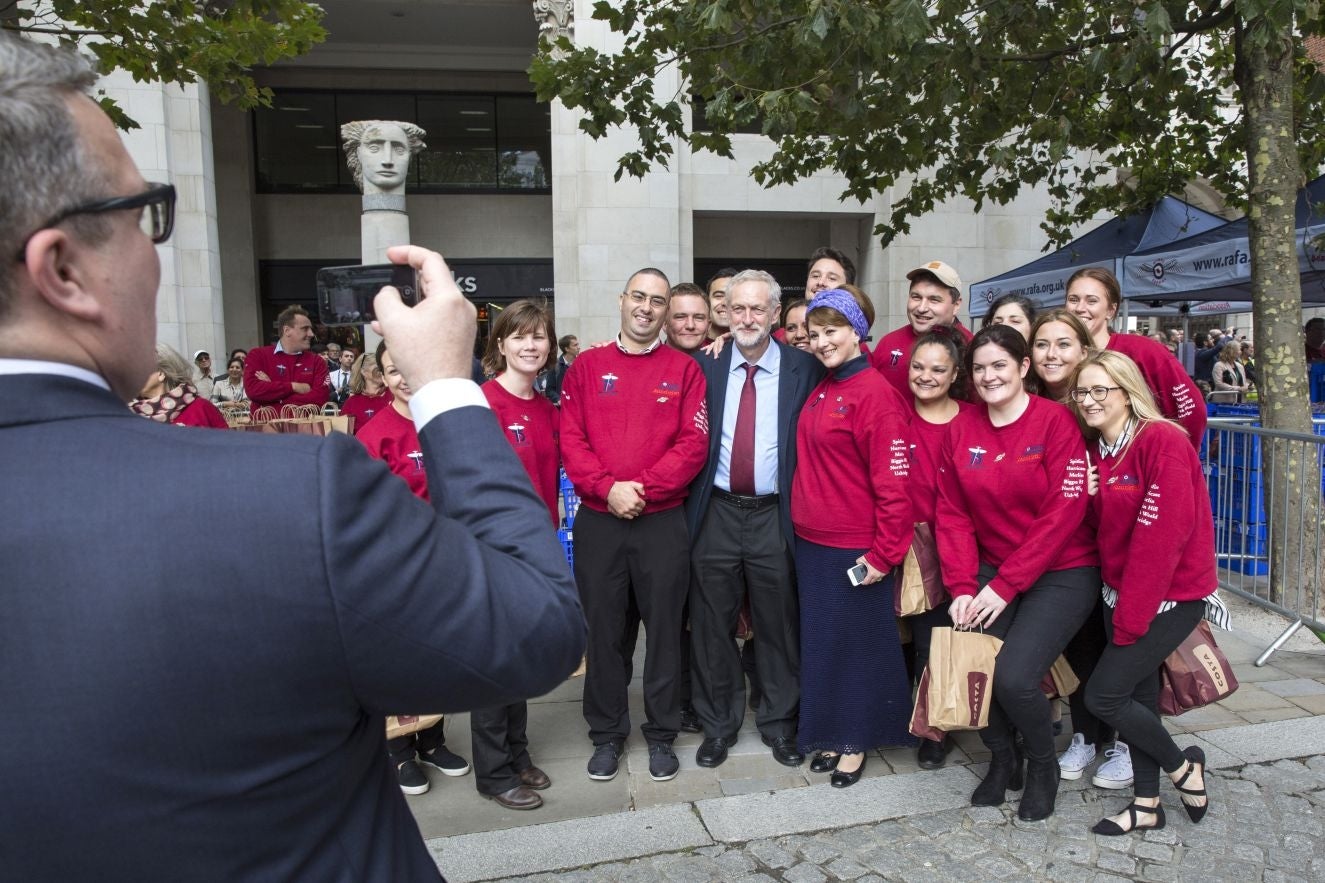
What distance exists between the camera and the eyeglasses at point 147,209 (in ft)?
3.05

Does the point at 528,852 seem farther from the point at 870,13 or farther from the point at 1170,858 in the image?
the point at 870,13

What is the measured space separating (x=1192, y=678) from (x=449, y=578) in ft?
12.2

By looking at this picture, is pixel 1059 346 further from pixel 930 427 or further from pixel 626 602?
pixel 626 602

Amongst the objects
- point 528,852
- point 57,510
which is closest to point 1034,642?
point 528,852

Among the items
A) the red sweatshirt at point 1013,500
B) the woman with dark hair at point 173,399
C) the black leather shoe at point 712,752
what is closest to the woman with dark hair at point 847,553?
the red sweatshirt at point 1013,500

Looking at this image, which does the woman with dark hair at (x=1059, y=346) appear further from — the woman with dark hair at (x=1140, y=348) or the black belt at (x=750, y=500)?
the black belt at (x=750, y=500)

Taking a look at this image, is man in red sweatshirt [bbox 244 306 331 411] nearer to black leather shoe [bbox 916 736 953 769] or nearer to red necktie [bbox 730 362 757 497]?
red necktie [bbox 730 362 757 497]

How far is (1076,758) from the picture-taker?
416cm

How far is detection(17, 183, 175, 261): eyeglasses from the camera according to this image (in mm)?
929

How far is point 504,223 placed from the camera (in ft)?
72.6

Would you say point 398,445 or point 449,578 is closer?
point 449,578

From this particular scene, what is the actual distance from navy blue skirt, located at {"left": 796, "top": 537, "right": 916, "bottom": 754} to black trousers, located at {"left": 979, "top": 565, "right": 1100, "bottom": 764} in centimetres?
45

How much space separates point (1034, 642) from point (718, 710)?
1510 mm

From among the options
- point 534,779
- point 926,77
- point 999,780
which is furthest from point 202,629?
point 926,77
